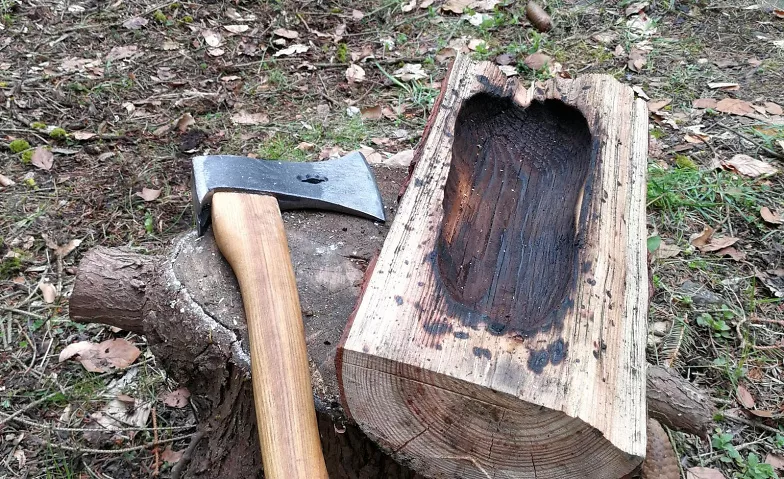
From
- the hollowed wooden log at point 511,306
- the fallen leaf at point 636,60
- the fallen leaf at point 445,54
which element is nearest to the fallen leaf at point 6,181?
the hollowed wooden log at point 511,306

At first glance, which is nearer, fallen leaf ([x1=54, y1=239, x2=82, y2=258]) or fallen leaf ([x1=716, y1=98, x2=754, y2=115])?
fallen leaf ([x1=54, y1=239, x2=82, y2=258])

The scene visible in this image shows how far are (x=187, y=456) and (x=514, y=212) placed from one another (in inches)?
51.6

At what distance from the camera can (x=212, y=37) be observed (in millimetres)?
4254

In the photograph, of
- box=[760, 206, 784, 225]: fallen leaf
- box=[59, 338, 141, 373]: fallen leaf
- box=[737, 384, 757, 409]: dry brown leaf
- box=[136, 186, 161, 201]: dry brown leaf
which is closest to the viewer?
box=[737, 384, 757, 409]: dry brown leaf

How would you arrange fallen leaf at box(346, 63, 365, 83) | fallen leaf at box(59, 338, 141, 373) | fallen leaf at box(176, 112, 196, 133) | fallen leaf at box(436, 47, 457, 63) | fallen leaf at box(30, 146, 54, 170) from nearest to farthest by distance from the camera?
fallen leaf at box(59, 338, 141, 373) < fallen leaf at box(30, 146, 54, 170) < fallen leaf at box(176, 112, 196, 133) < fallen leaf at box(346, 63, 365, 83) < fallen leaf at box(436, 47, 457, 63)

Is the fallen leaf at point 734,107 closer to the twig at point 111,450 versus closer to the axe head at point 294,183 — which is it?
the axe head at point 294,183

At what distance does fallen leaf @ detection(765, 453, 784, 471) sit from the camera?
2199 mm

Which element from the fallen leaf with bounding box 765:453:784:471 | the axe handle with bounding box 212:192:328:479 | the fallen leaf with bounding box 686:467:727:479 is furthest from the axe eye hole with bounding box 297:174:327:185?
the fallen leaf with bounding box 765:453:784:471

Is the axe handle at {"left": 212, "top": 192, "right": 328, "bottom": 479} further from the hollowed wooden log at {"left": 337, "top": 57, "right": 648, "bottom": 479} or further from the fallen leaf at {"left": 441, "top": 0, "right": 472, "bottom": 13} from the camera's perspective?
the fallen leaf at {"left": 441, "top": 0, "right": 472, "bottom": 13}

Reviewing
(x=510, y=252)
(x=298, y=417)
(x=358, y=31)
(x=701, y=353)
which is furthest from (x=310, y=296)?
(x=358, y=31)

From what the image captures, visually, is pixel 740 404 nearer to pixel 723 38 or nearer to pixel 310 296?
pixel 310 296

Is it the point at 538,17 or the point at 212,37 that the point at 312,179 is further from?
the point at 538,17

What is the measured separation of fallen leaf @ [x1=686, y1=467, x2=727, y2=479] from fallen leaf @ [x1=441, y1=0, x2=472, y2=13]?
11.5ft

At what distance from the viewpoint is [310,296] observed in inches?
67.2
